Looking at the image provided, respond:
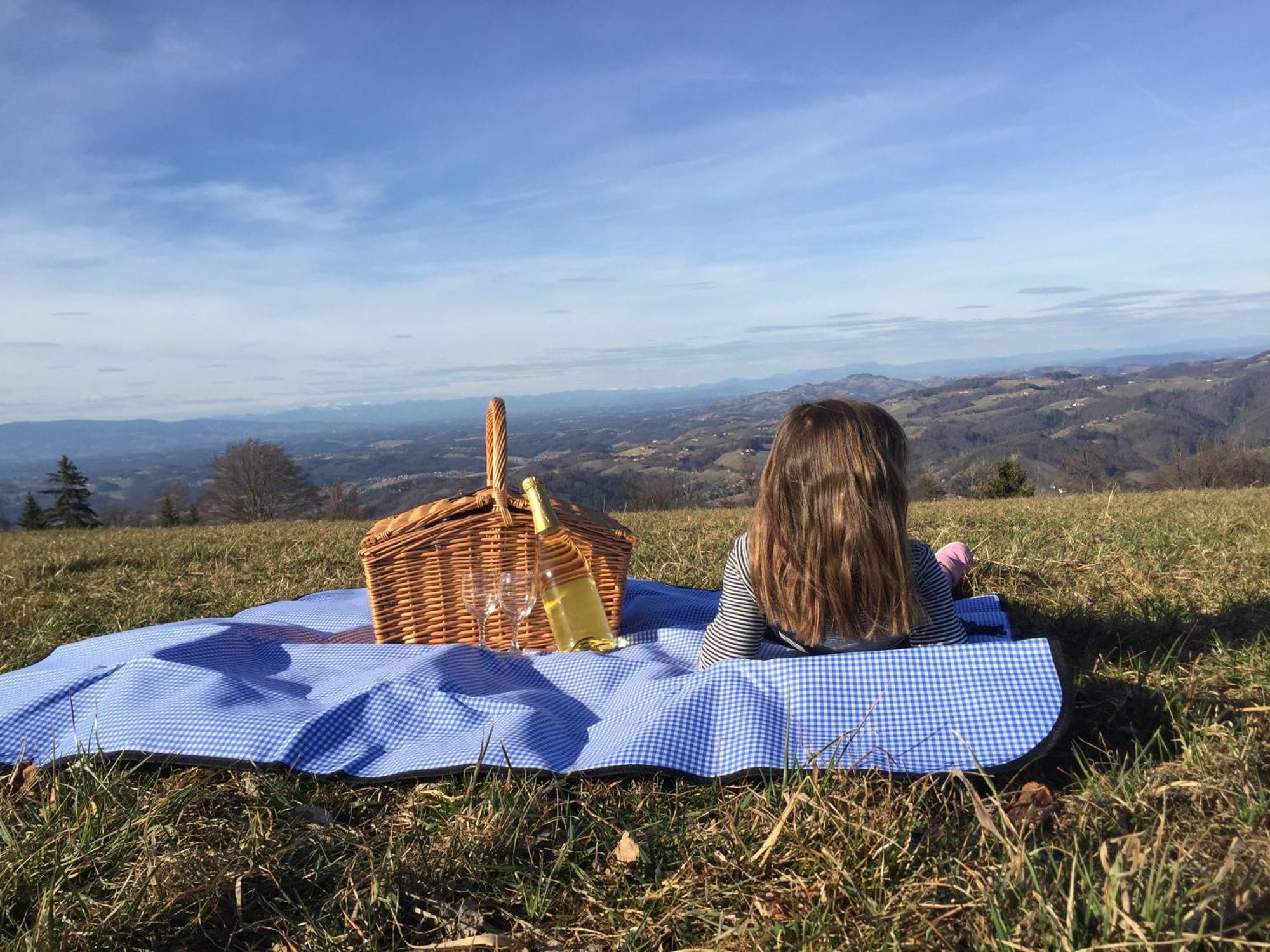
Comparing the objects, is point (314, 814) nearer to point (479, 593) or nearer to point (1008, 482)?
point (479, 593)

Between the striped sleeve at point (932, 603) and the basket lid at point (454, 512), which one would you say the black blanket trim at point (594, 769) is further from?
the basket lid at point (454, 512)

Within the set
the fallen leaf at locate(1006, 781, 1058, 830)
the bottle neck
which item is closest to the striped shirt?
the fallen leaf at locate(1006, 781, 1058, 830)

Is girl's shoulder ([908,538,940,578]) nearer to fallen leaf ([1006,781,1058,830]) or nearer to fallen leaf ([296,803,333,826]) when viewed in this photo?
fallen leaf ([1006,781,1058,830])

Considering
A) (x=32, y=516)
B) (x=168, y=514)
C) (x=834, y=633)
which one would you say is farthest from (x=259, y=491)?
(x=834, y=633)

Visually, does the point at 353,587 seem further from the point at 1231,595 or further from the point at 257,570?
the point at 1231,595

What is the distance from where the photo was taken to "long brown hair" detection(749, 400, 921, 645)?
293cm

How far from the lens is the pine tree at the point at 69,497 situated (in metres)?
33.1

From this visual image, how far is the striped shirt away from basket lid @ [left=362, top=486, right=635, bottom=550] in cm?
102

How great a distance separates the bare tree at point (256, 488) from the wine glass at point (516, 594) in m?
44.0

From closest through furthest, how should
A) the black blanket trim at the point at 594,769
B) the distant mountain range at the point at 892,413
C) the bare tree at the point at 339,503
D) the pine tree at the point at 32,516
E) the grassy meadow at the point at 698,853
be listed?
the grassy meadow at the point at 698,853 < the black blanket trim at the point at 594,769 < the pine tree at the point at 32,516 < the bare tree at the point at 339,503 < the distant mountain range at the point at 892,413

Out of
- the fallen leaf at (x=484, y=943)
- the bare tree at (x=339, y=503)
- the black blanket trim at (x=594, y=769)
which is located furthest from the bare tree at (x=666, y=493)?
the fallen leaf at (x=484, y=943)

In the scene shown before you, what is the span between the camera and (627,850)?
2121 millimetres

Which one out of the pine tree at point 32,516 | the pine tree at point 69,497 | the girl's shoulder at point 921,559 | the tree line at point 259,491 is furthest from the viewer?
the tree line at point 259,491

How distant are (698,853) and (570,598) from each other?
2.12 meters
